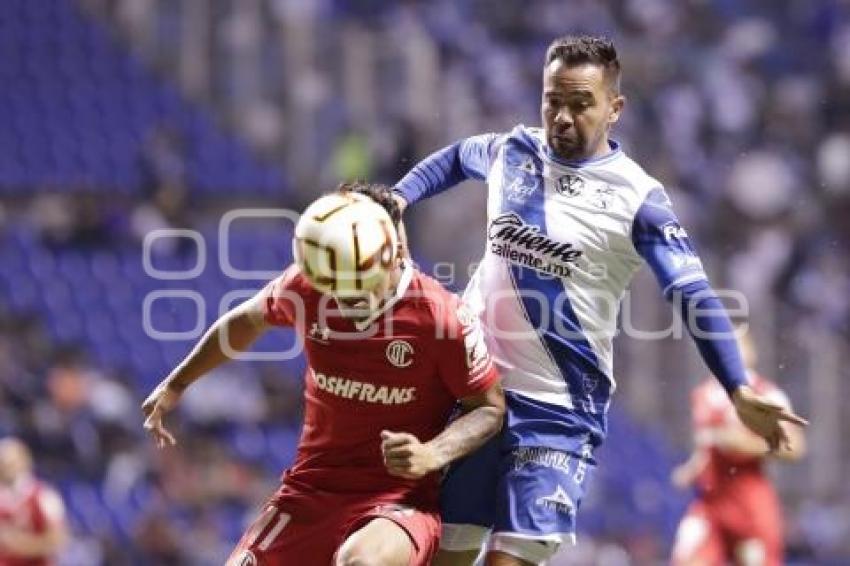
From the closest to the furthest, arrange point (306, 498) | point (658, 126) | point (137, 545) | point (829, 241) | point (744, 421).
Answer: point (744, 421) → point (306, 498) → point (137, 545) → point (829, 241) → point (658, 126)

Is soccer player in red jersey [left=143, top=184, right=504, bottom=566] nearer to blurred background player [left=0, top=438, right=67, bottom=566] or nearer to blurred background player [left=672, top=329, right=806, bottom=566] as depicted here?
blurred background player [left=672, top=329, right=806, bottom=566]

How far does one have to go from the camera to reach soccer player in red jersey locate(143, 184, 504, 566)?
568 centimetres

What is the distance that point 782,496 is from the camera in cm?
1330

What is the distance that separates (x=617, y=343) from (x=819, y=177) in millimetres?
3258

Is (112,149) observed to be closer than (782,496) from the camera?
No

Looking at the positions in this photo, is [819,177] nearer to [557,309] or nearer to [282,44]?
[282,44]

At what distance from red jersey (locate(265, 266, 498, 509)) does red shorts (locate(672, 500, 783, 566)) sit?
394 centimetres

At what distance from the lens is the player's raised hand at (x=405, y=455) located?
5312 millimetres

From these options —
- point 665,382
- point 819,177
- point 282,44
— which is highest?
point 282,44

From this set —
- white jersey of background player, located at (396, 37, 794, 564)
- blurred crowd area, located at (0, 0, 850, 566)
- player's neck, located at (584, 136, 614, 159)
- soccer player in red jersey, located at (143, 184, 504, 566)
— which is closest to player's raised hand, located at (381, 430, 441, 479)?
soccer player in red jersey, located at (143, 184, 504, 566)

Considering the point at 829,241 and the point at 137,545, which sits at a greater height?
the point at 829,241

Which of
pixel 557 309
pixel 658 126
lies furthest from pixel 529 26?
pixel 557 309

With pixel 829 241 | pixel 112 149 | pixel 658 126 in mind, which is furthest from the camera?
pixel 112 149

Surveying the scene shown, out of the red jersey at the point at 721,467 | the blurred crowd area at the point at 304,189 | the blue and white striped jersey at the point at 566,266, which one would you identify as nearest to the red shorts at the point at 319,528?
the blue and white striped jersey at the point at 566,266
